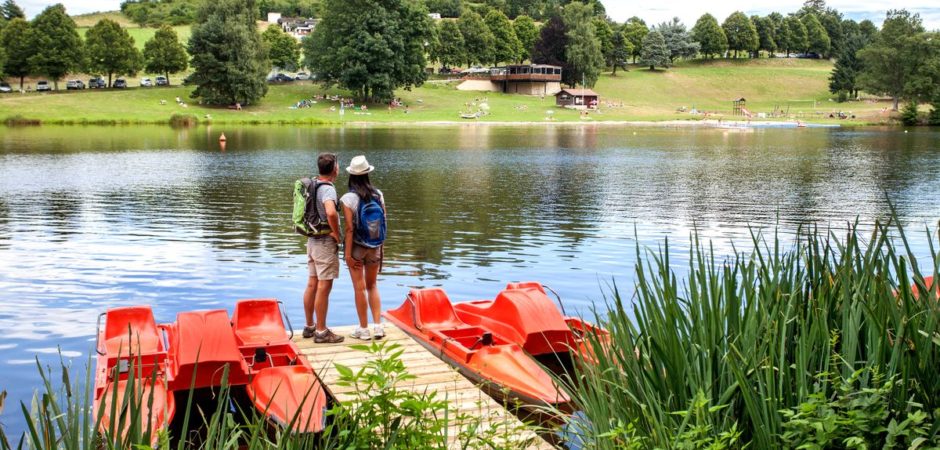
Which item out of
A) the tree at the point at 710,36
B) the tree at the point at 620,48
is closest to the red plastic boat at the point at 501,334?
the tree at the point at 620,48

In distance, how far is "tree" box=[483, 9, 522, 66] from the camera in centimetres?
13725

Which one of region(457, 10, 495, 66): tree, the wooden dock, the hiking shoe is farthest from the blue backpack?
region(457, 10, 495, 66): tree

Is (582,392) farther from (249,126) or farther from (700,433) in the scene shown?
(249,126)

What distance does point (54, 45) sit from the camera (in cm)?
9444

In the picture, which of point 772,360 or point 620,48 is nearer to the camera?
point 772,360

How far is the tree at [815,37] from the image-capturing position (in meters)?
173

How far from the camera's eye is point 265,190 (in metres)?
32.8

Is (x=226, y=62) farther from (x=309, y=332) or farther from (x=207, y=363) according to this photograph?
(x=207, y=363)

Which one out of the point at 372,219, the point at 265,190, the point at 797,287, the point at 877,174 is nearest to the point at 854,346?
the point at 797,287

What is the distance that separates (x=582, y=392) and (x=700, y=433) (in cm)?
114

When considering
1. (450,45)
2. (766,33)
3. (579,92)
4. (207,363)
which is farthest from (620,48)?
(207,363)

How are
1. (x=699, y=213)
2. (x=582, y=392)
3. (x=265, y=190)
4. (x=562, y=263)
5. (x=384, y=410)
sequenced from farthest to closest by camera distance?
(x=265, y=190) < (x=699, y=213) < (x=562, y=263) < (x=582, y=392) < (x=384, y=410)

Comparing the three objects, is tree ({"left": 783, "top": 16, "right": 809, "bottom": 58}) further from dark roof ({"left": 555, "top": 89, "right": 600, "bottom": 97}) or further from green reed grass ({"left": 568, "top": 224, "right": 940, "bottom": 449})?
green reed grass ({"left": 568, "top": 224, "right": 940, "bottom": 449})

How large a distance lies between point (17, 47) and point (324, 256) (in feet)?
321
